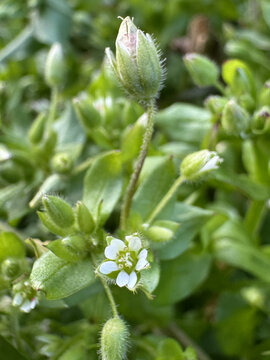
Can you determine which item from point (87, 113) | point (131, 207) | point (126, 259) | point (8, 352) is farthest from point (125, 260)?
point (87, 113)

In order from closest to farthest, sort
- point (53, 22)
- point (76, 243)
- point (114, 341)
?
1. point (114, 341)
2. point (76, 243)
3. point (53, 22)

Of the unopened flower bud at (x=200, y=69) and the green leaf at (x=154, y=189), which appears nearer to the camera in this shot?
the green leaf at (x=154, y=189)

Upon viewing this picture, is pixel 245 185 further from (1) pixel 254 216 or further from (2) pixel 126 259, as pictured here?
(2) pixel 126 259

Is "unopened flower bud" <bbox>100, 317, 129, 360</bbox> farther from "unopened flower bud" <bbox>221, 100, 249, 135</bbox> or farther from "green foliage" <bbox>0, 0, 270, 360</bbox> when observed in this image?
"unopened flower bud" <bbox>221, 100, 249, 135</bbox>

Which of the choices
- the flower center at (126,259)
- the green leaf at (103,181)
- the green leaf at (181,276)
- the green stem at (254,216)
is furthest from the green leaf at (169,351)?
→ the green stem at (254,216)

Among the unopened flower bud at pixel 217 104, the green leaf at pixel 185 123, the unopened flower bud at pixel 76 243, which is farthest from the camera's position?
the green leaf at pixel 185 123

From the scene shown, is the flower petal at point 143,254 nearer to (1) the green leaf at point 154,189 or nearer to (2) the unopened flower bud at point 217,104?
(1) the green leaf at point 154,189

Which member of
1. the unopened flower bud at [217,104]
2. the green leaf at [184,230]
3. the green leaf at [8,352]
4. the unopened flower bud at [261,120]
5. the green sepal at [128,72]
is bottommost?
the green leaf at [8,352]
